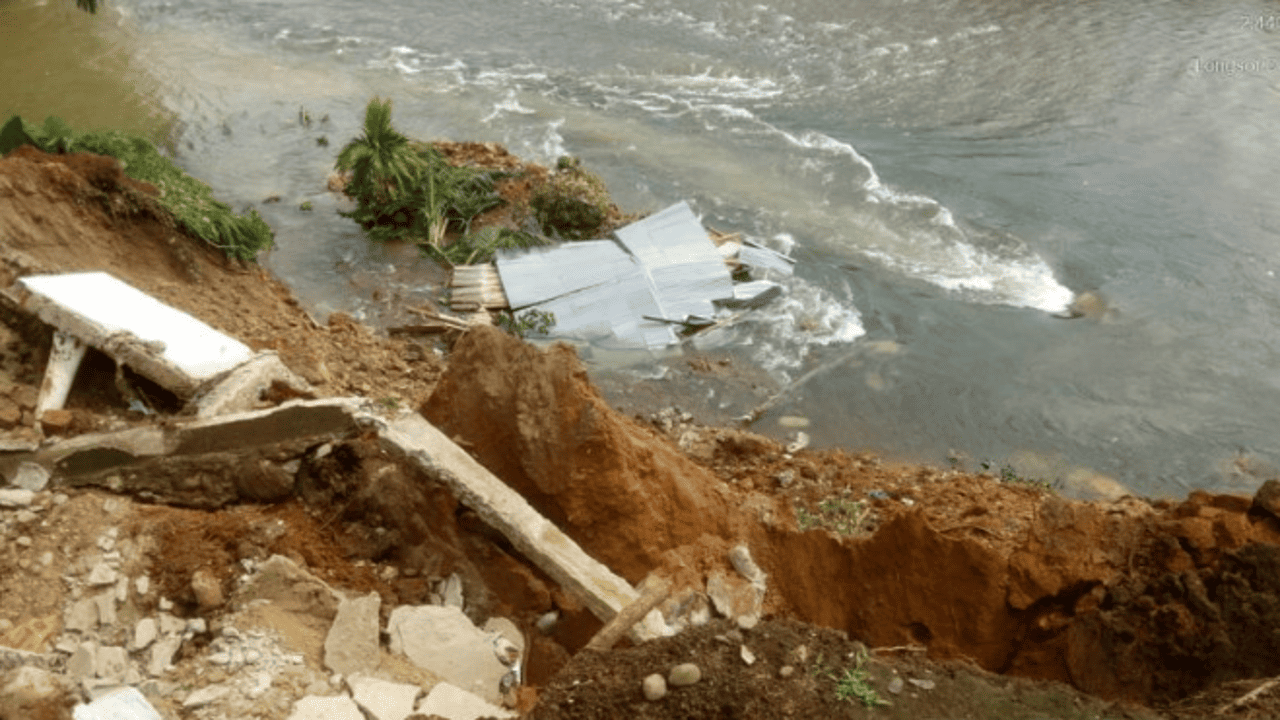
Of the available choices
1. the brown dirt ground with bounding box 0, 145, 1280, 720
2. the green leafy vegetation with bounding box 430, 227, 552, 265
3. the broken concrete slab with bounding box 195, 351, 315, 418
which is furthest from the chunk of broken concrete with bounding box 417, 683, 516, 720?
the green leafy vegetation with bounding box 430, 227, 552, 265

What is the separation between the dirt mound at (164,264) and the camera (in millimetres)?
8125

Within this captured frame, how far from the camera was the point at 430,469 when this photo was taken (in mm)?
5602

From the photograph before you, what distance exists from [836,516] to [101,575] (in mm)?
5064

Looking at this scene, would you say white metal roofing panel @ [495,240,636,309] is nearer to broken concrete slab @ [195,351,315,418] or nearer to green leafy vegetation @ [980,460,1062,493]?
broken concrete slab @ [195,351,315,418]

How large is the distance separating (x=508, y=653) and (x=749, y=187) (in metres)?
9.08

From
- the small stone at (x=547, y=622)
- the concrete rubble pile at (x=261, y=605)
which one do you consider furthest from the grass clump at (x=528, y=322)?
the small stone at (x=547, y=622)

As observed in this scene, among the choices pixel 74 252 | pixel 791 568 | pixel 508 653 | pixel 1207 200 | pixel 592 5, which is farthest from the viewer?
pixel 592 5

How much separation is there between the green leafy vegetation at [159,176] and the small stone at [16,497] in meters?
4.54

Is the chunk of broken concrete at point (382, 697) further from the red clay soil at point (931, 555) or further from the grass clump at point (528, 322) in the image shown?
the grass clump at point (528, 322)

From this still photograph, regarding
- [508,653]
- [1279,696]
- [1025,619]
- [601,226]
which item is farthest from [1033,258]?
[508,653]

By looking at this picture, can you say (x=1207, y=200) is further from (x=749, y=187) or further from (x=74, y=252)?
(x=74, y=252)

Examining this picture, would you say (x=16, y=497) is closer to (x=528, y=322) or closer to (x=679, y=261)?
(x=528, y=322)

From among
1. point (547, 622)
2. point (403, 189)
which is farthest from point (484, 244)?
point (547, 622)

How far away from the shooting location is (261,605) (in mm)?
4934
